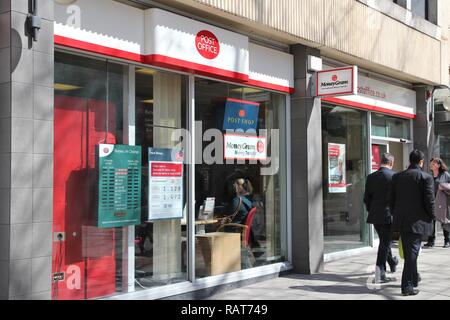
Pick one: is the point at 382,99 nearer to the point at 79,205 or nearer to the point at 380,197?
the point at 380,197

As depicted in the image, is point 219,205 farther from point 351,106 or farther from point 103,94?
point 351,106

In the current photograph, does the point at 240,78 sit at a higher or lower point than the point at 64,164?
higher

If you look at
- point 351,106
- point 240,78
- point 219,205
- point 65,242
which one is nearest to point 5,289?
point 65,242

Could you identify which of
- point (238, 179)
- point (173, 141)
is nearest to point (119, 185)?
point (173, 141)

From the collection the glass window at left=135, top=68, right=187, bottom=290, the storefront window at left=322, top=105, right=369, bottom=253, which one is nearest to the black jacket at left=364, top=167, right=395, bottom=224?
the storefront window at left=322, top=105, right=369, bottom=253

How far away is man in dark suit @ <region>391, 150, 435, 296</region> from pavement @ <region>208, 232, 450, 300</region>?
37cm

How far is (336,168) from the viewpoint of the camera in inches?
411

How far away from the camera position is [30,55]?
190 inches

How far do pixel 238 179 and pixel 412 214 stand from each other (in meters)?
2.52

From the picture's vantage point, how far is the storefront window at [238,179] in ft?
24.5

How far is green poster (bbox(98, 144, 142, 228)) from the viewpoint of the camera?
606cm

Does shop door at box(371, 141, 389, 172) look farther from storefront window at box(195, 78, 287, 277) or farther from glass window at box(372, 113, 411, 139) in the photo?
storefront window at box(195, 78, 287, 277)

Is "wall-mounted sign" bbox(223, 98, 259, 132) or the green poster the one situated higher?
"wall-mounted sign" bbox(223, 98, 259, 132)
